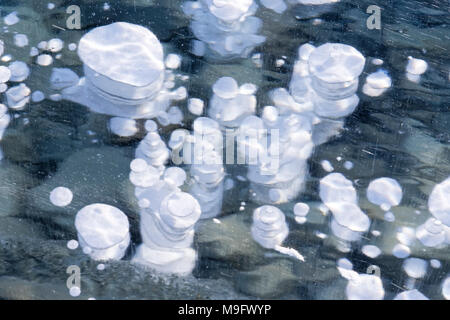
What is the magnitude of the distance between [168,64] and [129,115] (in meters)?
0.21

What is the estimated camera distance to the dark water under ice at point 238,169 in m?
1.46

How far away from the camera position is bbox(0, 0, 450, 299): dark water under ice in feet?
4.79

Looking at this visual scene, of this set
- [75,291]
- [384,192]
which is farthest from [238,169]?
[75,291]

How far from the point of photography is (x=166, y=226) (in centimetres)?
146

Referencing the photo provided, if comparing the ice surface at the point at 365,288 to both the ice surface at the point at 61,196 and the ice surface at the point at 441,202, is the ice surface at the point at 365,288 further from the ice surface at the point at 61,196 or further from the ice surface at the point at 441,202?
the ice surface at the point at 61,196

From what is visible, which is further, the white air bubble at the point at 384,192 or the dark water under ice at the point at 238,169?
the white air bubble at the point at 384,192

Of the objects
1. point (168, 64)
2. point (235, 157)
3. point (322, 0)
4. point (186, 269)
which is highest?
point (322, 0)

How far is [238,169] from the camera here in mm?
1587

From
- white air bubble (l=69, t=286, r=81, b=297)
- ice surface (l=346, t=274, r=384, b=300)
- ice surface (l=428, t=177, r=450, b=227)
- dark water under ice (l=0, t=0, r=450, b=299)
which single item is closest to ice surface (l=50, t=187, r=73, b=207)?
dark water under ice (l=0, t=0, r=450, b=299)

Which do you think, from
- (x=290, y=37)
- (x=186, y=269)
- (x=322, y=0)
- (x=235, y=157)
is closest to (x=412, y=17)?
(x=322, y=0)

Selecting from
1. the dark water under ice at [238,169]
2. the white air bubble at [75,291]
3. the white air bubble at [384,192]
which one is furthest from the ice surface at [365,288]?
the white air bubble at [75,291]

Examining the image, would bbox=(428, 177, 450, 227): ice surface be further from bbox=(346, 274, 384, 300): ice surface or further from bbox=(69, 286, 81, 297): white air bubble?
bbox=(69, 286, 81, 297): white air bubble

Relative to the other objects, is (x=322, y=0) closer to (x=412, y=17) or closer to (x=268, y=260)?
(x=412, y=17)

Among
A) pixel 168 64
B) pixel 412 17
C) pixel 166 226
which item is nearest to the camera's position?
pixel 166 226
